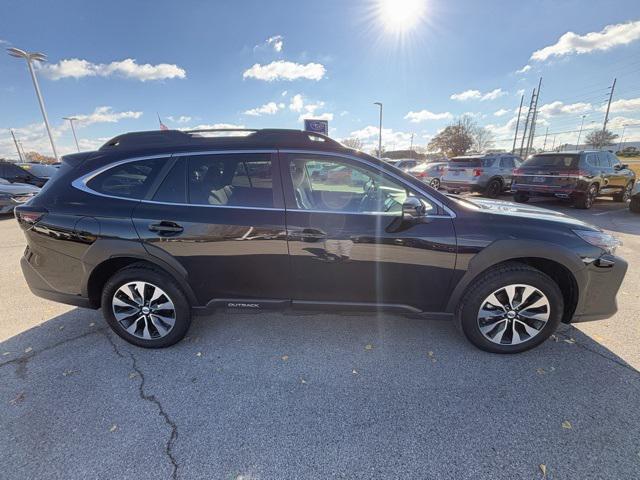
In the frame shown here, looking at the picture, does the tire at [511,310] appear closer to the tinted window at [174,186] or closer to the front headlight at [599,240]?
the front headlight at [599,240]

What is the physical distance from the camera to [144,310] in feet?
8.85

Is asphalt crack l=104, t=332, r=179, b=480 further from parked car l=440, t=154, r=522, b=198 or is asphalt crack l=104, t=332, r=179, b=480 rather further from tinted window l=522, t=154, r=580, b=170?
parked car l=440, t=154, r=522, b=198

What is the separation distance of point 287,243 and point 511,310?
1949 millimetres

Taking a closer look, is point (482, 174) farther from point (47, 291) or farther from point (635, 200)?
point (47, 291)

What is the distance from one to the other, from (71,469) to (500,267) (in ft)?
10.4

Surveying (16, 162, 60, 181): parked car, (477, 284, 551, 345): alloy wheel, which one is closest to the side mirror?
(477, 284, 551, 345): alloy wheel

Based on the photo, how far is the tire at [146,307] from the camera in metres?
2.63

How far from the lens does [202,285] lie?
2.63m

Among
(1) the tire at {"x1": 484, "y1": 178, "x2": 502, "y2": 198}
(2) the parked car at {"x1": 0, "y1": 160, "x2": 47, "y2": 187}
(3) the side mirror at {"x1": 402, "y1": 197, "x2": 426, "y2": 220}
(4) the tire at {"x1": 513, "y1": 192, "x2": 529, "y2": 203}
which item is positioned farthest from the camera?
(1) the tire at {"x1": 484, "y1": 178, "x2": 502, "y2": 198}

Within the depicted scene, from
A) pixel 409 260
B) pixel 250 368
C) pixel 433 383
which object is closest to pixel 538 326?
pixel 433 383

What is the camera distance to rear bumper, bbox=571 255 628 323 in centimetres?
248

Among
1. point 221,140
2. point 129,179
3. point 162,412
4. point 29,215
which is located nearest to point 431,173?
point 221,140

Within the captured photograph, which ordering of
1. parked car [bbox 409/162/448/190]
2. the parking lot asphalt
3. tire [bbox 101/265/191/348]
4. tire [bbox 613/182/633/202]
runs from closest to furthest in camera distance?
the parking lot asphalt, tire [bbox 101/265/191/348], tire [bbox 613/182/633/202], parked car [bbox 409/162/448/190]

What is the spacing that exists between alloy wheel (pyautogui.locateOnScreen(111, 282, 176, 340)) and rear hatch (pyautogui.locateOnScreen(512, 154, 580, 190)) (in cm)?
1028
